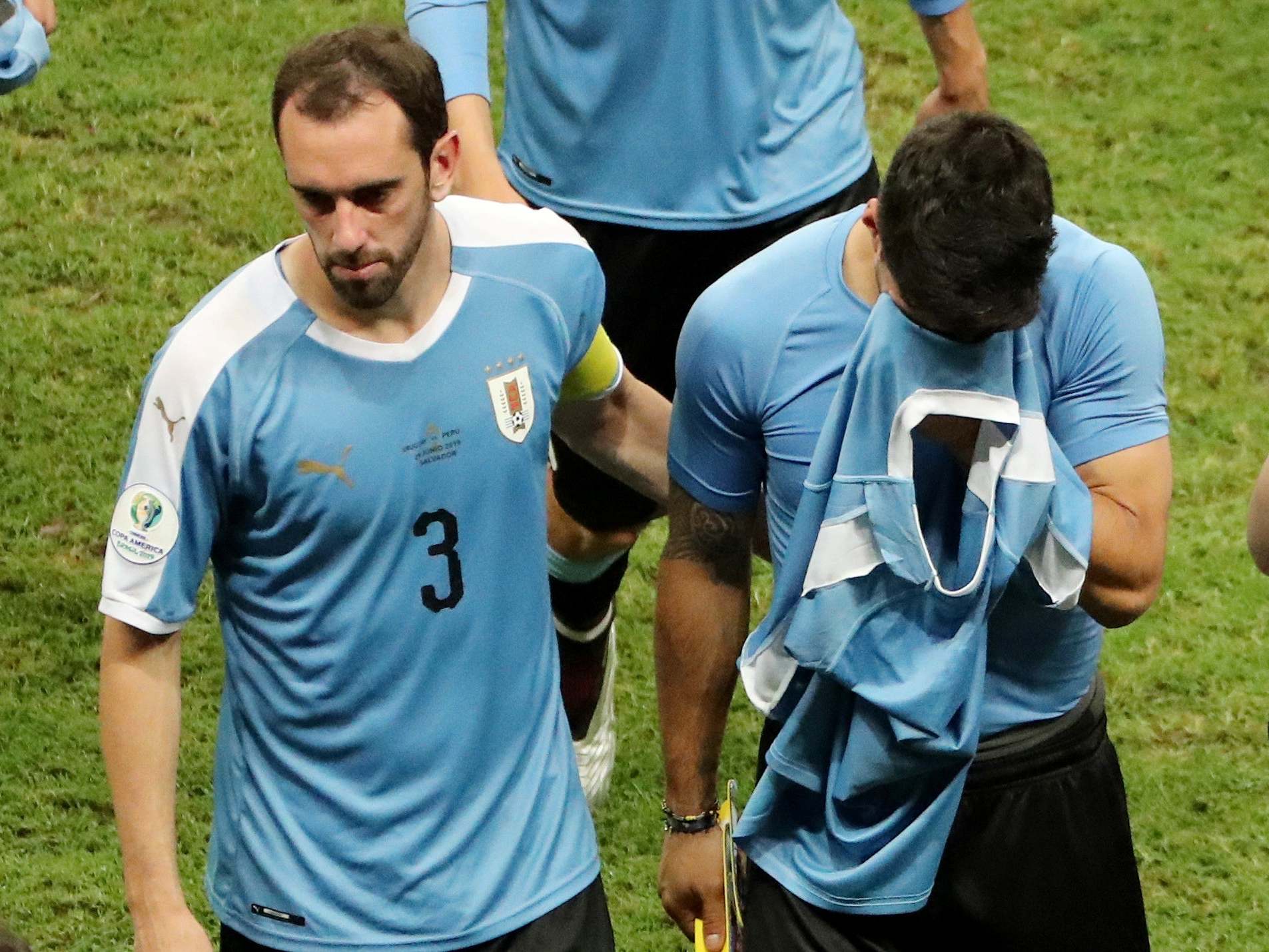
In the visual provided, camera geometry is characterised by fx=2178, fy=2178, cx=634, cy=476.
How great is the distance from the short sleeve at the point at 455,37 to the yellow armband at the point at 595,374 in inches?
32.1

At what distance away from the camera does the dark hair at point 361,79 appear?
2744mm

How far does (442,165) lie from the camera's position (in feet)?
9.45

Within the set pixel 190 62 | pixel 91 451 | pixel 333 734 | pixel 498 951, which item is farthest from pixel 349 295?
pixel 190 62

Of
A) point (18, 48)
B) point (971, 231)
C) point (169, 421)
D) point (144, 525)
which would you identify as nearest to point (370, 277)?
point (169, 421)

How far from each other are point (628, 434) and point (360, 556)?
0.62m

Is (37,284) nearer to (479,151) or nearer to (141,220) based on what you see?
(141,220)

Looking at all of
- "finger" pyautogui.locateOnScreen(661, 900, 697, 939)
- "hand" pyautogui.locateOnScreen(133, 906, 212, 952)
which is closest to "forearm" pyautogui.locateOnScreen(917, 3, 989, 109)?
"finger" pyautogui.locateOnScreen(661, 900, 697, 939)

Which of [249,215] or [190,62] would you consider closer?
[249,215]

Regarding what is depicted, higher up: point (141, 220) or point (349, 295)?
point (349, 295)

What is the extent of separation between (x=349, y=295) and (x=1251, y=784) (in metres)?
2.84

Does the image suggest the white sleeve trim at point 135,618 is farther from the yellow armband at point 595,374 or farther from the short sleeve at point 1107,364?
the short sleeve at point 1107,364

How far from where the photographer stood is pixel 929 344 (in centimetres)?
263

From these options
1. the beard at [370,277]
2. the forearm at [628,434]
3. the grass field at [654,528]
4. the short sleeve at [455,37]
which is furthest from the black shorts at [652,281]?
the beard at [370,277]

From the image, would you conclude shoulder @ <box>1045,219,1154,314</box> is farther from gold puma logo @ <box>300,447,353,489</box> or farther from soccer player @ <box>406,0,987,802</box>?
soccer player @ <box>406,0,987,802</box>
